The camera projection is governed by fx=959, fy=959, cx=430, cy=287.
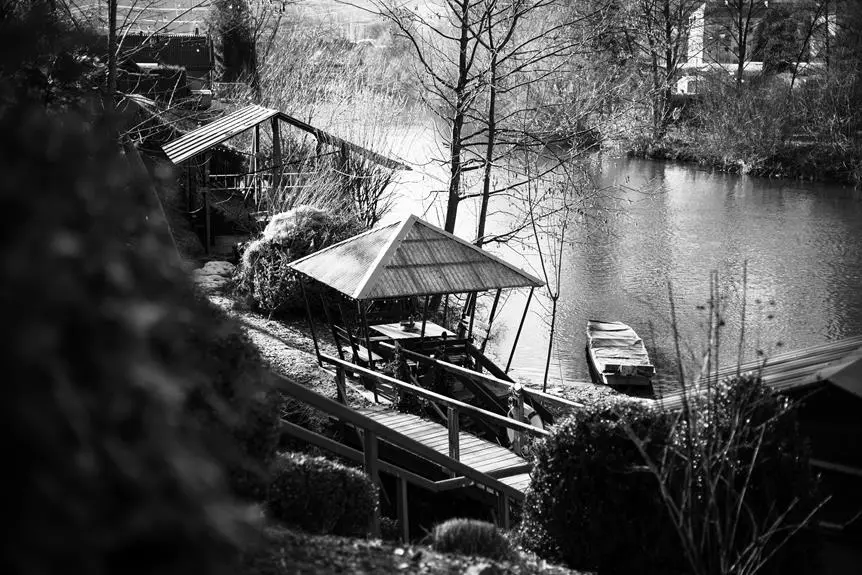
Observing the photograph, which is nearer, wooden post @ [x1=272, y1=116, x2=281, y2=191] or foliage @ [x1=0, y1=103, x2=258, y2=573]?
foliage @ [x1=0, y1=103, x2=258, y2=573]

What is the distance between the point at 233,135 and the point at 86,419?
59.8ft

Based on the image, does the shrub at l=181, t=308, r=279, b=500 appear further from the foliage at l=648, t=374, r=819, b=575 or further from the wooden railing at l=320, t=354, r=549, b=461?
the wooden railing at l=320, t=354, r=549, b=461

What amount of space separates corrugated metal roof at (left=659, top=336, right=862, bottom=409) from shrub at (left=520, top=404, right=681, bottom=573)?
0.62 meters

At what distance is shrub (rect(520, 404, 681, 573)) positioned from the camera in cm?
568

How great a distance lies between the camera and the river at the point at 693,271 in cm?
2069

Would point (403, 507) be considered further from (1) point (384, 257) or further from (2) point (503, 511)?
(1) point (384, 257)

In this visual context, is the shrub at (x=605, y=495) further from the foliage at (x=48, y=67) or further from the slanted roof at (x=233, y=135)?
the slanted roof at (x=233, y=135)

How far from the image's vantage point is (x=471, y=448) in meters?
9.98

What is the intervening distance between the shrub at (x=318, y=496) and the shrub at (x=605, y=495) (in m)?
1.21

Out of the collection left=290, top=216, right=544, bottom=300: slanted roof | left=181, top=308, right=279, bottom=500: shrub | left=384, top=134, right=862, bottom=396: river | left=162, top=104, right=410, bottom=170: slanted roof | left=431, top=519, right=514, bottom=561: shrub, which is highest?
left=162, top=104, right=410, bottom=170: slanted roof

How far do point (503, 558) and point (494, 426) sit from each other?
5.74 metres

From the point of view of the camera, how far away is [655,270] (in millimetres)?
24672

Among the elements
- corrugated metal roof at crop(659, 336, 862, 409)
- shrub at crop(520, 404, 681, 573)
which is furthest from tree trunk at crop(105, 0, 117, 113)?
corrugated metal roof at crop(659, 336, 862, 409)

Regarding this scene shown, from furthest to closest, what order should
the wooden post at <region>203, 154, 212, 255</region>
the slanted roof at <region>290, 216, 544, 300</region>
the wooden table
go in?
the wooden post at <region>203, 154, 212, 255</region>
the wooden table
the slanted roof at <region>290, 216, 544, 300</region>
